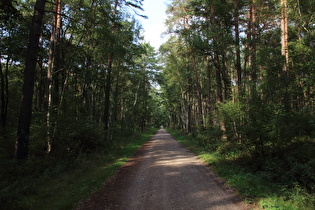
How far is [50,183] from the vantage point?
6168 millimetres

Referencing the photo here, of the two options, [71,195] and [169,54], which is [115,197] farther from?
[169,54]

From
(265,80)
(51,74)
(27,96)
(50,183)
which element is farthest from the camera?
(51,74)

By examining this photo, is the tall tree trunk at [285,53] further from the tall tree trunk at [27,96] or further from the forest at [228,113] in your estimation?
the tall tree trunk at [27,96]

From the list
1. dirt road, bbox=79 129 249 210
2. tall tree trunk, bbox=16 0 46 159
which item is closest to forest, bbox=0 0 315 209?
tall tree trunk, bbox=16 0 46 159

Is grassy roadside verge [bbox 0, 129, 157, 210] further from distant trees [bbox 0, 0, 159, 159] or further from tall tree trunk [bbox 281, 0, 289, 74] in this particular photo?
tall tree trunk [bbox 281, 0, 289, 74]

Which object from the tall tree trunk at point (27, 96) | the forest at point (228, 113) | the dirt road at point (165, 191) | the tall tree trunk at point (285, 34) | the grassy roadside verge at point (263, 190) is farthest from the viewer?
the tall tree trunk at point (285, 34)

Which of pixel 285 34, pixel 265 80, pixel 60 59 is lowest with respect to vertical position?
pixel 265 80

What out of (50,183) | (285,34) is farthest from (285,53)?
(50,183)

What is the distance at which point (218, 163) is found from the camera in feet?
27.1

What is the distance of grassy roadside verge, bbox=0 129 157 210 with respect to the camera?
4562 millimetres

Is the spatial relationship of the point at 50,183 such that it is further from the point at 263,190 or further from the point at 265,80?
the point at 265,80

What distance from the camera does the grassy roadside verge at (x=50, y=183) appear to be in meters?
4.56

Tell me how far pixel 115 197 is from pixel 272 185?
443cm

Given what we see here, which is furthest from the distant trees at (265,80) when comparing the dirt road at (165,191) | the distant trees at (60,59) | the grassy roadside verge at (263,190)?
the distant trees at (60,59)
